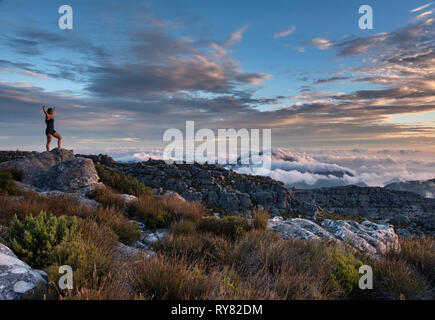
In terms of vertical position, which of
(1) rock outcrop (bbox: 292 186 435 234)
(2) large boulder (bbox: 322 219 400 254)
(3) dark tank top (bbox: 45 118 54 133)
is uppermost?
(3) dark tank top (bbox: 45 118 54 133)

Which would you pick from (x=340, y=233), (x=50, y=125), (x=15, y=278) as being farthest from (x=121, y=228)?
(x=50, y=125)

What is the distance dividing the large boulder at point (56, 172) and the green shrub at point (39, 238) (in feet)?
28.1

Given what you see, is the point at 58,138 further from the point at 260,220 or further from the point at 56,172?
the point at 260,220

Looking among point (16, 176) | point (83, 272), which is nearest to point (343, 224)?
point (83, 272)

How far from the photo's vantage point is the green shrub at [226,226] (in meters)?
7.32

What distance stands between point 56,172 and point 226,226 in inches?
431

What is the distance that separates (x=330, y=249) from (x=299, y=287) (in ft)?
6.26

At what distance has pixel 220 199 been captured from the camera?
49.4 metres

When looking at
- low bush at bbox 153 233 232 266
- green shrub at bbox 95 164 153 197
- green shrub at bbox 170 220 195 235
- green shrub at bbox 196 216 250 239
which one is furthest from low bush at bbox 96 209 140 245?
green shrub at bbox 95 164 153 197

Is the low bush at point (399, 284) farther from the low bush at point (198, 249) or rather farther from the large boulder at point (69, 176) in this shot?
the large boulder at point (69, 176)

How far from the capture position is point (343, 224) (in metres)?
9.65

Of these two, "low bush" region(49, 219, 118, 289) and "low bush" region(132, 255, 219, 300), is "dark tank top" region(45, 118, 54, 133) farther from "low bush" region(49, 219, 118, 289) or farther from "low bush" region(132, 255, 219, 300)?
"low bush" region(132, 255, 219, 300)

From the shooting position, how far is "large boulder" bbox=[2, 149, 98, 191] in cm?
1370

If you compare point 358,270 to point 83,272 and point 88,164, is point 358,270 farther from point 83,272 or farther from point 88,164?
point 88,164
